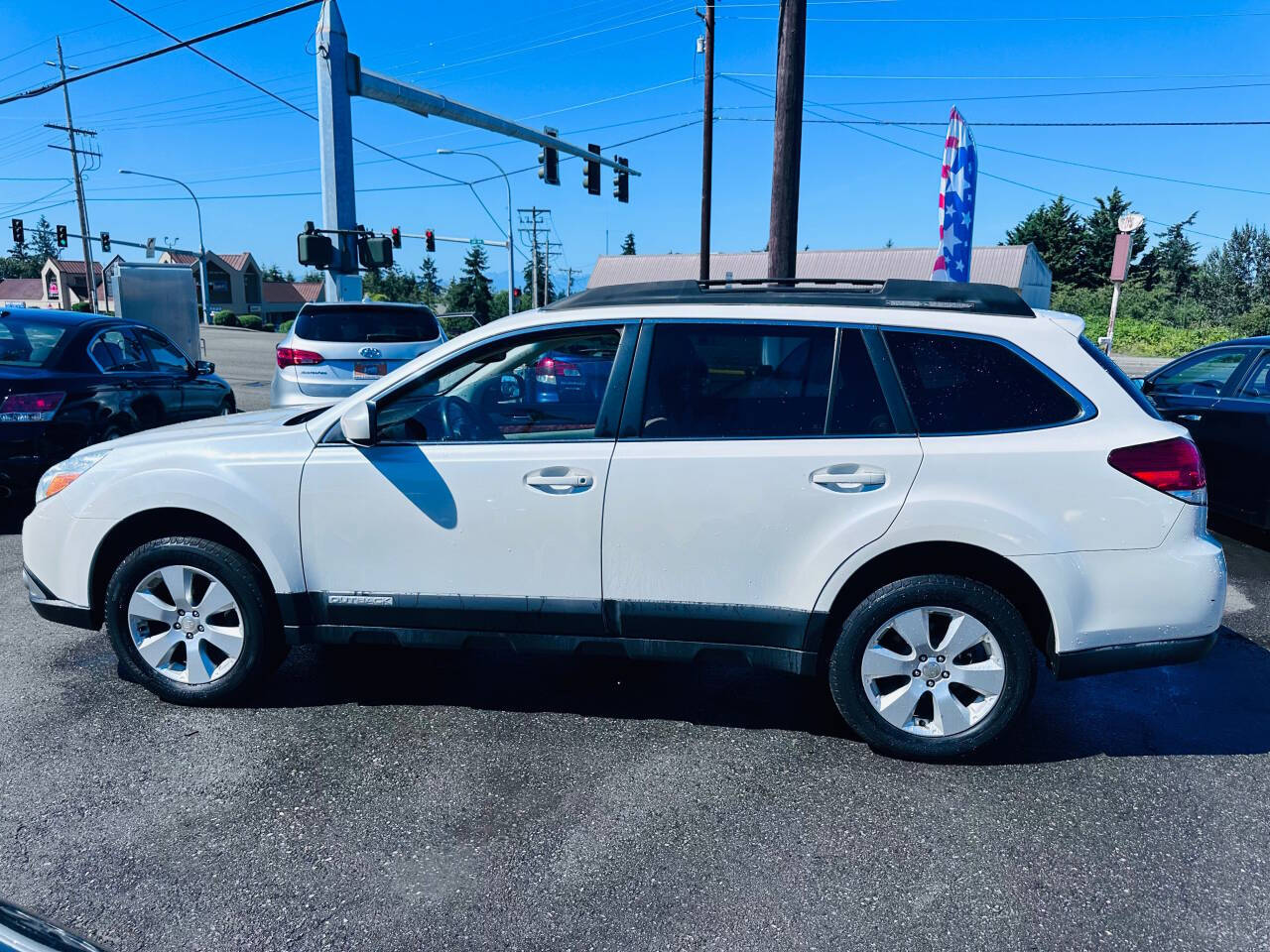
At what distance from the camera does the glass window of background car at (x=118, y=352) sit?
7.53 meters

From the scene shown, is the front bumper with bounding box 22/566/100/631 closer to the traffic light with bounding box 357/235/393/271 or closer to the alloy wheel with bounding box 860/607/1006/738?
the alloy wheel with bounding box 860/607/1006/738

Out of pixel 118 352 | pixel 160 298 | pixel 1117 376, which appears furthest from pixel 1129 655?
pixel 160 298

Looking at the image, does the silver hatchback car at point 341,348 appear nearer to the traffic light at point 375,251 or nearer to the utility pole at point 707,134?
the traffic light at point 375,251

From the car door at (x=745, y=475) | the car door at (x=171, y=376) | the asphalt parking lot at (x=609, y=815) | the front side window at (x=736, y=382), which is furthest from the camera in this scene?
the car door at (x=171, y=376)

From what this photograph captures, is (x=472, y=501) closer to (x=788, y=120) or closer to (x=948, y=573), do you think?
(x=948, y=573)

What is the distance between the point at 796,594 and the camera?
352 centimetres

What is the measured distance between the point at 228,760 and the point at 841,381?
278cm

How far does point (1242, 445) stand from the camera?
6676 millimetres

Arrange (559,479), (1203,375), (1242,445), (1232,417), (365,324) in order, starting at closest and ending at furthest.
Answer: (559,479) → (1242,445) → (1232,417) → (1203,375) → (365,324)

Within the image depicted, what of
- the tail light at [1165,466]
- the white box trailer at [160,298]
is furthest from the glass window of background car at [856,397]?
the white box trailer at [160,298]

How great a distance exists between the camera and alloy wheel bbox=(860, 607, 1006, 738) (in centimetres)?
Answer: 346

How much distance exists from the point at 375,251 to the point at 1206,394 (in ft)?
42.9

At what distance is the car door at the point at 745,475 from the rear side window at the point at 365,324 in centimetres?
695

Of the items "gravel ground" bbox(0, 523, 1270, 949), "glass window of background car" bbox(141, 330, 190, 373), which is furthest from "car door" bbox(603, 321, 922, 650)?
"glass window of background car" bbox(141, 330, 190, 373)
